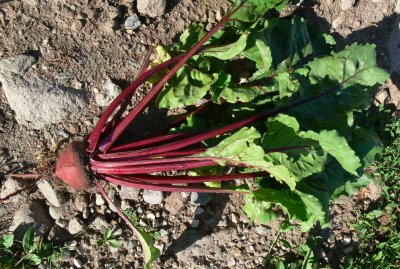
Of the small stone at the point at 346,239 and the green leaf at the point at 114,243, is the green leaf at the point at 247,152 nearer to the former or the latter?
the green leaf at the point at 114,243

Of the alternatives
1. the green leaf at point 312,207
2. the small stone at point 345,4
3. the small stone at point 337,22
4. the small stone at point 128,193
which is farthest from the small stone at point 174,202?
the small stone at point 345,4

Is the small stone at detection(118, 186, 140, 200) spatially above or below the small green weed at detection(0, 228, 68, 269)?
above

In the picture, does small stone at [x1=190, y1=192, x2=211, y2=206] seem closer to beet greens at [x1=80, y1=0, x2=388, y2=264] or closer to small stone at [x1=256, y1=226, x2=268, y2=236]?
beet greens at [x1=80, y1=0, x2=388, y2=264]

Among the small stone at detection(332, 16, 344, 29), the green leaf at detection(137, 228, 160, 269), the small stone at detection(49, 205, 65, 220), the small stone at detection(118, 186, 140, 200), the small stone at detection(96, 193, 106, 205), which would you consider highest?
the small stone at detection(332, 16, 344, 29)

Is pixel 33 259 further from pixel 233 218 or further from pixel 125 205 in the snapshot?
pixel 233 218

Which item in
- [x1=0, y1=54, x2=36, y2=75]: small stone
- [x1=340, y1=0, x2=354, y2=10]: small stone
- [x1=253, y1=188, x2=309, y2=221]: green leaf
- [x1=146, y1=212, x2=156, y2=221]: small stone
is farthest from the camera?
[x1=340, y1=0, x2=354, y2=10]: small stone

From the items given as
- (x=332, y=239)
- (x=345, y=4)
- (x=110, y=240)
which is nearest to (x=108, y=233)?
(x=110, y=240)

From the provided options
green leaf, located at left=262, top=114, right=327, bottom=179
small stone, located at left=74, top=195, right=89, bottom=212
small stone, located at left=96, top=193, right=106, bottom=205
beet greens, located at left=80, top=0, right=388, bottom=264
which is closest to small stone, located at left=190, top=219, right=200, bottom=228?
beet greens, located at left=80, top=0, right=388, bottom=264
